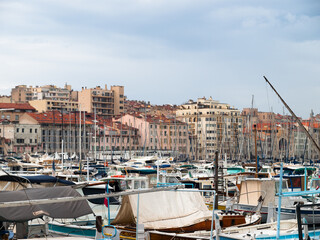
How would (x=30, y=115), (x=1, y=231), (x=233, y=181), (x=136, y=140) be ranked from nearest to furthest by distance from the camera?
1. (x=1, y=231)
2. (x=233, y=181)
3. (x=30, y=115)
4. (x=136, y=140)

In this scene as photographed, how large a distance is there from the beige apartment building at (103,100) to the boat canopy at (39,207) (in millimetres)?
161519

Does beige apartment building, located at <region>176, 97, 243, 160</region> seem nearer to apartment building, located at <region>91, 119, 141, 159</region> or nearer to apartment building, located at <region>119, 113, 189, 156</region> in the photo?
apartment building, located at <region>119, 113, 189, 156</region>

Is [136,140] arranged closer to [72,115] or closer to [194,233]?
[72,115]

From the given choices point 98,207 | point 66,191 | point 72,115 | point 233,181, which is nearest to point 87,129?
point 72,115

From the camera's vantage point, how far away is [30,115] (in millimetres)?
137000

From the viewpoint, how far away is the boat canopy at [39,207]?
1555 cm

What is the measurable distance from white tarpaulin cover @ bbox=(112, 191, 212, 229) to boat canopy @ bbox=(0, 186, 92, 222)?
1923 millimetres

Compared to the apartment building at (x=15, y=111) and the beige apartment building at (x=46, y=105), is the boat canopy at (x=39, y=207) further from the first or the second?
the beige apartment building at (x=46, y=105)

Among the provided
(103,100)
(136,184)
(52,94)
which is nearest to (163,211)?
(136,184)

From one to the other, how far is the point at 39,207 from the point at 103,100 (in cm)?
16828

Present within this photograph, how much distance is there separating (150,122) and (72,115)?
18.3 m

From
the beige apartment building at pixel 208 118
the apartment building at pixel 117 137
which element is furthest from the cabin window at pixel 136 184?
the beige apartment building at pixel 208 118

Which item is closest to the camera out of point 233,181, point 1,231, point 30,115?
point 1,231

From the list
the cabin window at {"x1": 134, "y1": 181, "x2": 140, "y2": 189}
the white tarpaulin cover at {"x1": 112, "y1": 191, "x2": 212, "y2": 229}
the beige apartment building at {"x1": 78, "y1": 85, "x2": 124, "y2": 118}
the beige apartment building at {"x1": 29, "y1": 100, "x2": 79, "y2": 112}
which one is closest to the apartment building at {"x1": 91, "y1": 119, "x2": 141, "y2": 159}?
the beige apartment building at {"x1": 29, "y1": 100, "x2": 79, "y2": 112}
